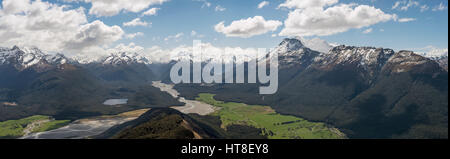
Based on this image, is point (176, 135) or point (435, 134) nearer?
point (176, 135)
